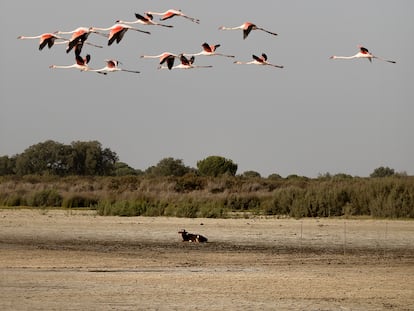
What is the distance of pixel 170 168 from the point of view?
96688mm

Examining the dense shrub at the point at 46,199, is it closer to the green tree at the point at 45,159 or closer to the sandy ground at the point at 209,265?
the sandy ground at the point at 209,265

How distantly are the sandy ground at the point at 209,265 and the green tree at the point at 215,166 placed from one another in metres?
49.2

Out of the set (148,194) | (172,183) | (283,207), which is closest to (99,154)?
(172,183)

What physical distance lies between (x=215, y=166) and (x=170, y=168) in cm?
532

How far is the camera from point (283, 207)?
156 feet

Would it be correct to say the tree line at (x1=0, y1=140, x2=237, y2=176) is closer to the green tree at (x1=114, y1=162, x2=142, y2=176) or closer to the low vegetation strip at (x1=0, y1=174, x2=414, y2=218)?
the green tree at (x1=114, y1=162, x2=142, y2=176)

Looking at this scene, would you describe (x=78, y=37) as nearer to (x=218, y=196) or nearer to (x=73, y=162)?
(x=218, y=196)

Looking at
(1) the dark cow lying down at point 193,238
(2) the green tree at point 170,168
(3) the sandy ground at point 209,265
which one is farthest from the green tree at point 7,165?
(1) the dark cow lying down at point 193,238

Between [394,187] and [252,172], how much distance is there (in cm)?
6369

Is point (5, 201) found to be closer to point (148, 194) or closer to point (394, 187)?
point (148, 194)

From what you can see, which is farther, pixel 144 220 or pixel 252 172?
pixel 252 172

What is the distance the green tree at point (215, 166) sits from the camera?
91.3 metres

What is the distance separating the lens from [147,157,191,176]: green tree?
95.5 m

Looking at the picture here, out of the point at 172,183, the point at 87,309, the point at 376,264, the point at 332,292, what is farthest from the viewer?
the point at 172,183
